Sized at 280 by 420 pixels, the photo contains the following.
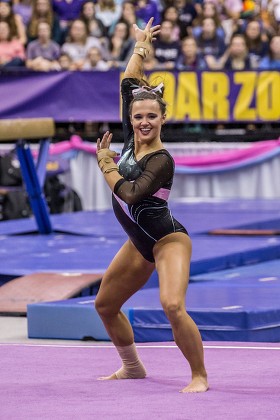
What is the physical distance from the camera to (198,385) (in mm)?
4168

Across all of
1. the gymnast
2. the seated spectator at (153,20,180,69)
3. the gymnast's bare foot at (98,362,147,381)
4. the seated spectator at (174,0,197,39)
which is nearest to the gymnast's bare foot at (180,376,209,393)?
the gymnast

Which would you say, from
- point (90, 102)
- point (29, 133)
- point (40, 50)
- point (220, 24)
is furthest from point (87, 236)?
point (220, 24)

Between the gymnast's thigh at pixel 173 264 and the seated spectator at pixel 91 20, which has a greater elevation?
the gymnast's thigh at pixel 173 264

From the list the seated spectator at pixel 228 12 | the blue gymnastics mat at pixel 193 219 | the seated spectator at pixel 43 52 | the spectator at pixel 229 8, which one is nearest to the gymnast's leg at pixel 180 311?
the blue gymnastics mat at pixel 193 219

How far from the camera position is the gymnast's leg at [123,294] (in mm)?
4410

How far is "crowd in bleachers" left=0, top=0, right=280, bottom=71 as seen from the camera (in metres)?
12.8

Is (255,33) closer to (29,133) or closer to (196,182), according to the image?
(196,182)

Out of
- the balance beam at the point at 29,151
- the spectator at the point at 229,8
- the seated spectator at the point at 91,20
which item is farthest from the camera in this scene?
the spectator at the point at 229,8

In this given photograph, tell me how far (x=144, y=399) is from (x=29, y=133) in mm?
5065

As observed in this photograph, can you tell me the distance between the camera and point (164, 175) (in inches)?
169

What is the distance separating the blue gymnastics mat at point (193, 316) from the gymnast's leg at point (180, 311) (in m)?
1.32

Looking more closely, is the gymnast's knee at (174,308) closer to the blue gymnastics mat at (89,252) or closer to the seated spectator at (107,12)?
the blue gymnastics mat at (89,252)

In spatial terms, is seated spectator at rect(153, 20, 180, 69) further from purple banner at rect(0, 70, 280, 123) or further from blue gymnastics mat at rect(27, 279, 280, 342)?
blue gymnastics mat at rect(27, 279, 280, 342)

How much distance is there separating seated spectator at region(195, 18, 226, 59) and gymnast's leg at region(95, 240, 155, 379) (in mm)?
9101
